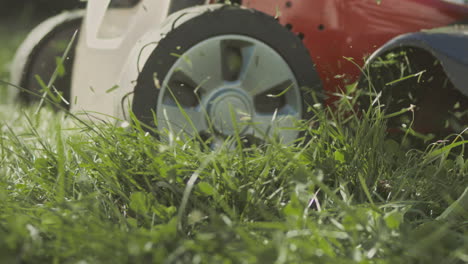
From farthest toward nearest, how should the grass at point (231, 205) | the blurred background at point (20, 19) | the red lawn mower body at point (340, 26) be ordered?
the blurred background at point (20, 19)
the red lawn mower body at point (340, 26)
the grass at point (231, 205)

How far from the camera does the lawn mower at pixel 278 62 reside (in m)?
1.42

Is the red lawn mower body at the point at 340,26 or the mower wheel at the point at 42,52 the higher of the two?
the red lawn mower body at the point at 340,26

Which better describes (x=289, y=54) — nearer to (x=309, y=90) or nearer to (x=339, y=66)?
(x=309, y=90)

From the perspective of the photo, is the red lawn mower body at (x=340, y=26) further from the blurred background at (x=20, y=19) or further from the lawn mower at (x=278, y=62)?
the blurred background at (x=20, y=19)

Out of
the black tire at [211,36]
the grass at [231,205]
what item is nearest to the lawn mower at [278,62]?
the black tire at [211,36]

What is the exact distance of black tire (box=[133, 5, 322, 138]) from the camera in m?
1.42

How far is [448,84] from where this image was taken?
1.70 metres

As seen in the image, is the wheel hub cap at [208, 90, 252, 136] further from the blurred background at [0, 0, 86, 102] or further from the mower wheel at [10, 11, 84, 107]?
the mower wheel at [10, 11, 84, 107]

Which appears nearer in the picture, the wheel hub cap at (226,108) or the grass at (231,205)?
the grass at (231,205)

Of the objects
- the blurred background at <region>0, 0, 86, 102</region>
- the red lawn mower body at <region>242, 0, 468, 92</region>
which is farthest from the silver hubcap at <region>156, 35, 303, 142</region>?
the blurred background at <region>0, 0, 86, 102</region>

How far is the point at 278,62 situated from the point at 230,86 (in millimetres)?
166

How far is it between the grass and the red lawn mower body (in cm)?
47

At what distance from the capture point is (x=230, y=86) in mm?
1550

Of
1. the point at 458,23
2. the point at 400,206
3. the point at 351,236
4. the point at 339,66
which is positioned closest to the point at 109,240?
the point at 351,236
